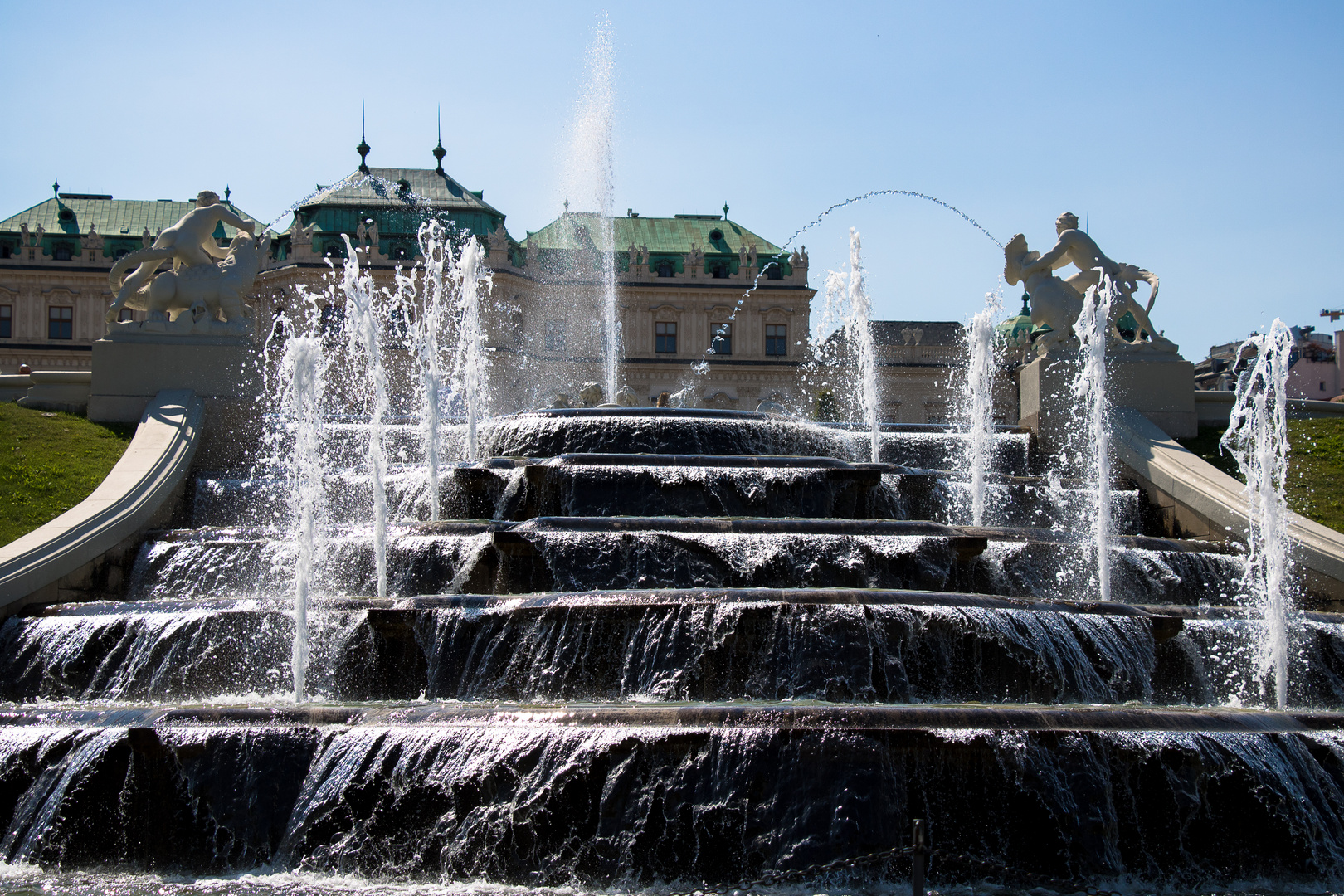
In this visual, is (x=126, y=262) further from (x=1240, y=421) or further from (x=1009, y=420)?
(x=1009, y=420)

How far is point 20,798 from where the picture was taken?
8.32 m

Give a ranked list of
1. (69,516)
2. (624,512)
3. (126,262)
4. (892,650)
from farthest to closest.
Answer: (126,262), (624,512), (69,516), (892,650)

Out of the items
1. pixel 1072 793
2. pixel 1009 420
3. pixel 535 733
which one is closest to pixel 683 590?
pixel 535 733

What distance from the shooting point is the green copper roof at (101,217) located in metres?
66.1

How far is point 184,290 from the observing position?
1938cm

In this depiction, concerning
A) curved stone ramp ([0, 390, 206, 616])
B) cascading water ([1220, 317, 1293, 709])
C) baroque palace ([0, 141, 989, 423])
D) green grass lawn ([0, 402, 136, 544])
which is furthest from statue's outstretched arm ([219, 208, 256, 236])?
baroque palace ([0, 141, 989, 423])

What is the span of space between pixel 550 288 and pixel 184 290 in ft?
141

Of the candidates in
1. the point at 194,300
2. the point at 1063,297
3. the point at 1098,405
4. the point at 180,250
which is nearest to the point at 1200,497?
the point at 1098,405

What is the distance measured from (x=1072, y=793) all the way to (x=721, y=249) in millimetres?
61593

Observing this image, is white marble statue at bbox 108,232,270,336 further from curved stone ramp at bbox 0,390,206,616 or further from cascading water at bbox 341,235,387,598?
cascading water at bbox 341,235,387,598

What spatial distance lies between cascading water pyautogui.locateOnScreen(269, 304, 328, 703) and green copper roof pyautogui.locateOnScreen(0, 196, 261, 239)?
54.1 meters

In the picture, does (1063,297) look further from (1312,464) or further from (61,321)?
(61,321)

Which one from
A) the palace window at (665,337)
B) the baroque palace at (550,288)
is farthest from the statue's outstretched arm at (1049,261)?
the palace window at (665,337)

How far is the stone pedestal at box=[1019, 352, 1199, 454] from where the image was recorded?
1928 cm
